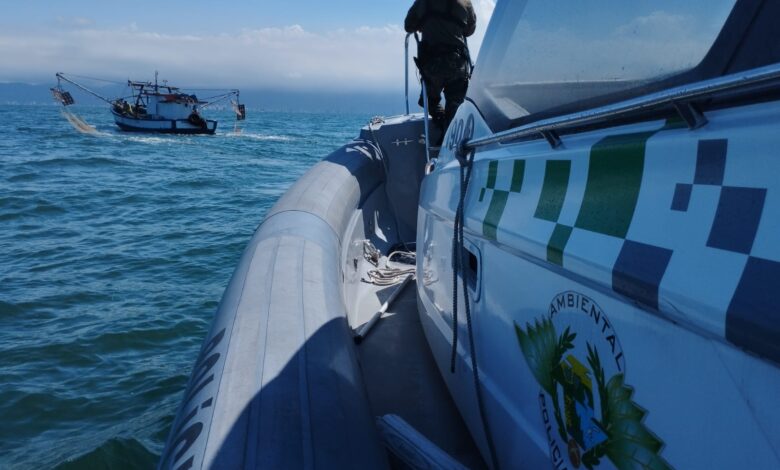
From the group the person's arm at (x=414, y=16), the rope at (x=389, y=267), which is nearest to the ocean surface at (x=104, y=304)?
the rope at (x=389, y=267)

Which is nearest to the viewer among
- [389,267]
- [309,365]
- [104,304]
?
[309,365]

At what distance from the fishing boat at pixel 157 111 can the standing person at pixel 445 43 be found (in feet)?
121

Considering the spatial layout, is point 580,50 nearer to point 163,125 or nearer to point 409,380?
point 409,380

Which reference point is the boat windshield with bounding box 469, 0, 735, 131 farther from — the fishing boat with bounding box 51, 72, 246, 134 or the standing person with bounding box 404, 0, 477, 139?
the fishing boat with bounding box 51, 72, 246, 134

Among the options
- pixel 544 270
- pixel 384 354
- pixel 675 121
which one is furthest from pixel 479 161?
pixel 384 354

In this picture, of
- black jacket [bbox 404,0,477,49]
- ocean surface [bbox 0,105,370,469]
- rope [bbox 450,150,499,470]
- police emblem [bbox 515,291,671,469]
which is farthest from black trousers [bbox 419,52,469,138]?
police emblem [bbox 515,291,671,469]

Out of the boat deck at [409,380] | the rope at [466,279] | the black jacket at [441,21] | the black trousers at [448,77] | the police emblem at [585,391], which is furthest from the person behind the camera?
the black trousers at [448,77]

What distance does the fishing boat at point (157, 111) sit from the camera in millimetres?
39562

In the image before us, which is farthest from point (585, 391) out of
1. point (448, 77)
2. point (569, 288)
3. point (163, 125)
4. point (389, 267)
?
point (163, 125)

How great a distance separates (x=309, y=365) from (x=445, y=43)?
3.34 metres

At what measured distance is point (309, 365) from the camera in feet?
6.76

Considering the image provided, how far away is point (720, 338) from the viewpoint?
0.87 meters

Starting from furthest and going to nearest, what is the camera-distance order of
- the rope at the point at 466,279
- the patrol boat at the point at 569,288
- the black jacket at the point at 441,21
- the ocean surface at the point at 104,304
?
1. the black jacket at the point at 441,21
2. the ocean surface at the point at 104,304
3. the rope at the point at 466,279
4. the patrol boat at the point at 569,288

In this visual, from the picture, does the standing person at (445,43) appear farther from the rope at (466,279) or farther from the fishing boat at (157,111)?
the fishing boat at (157,111)
